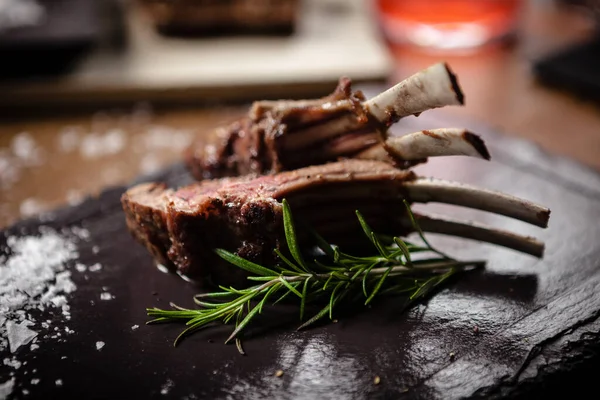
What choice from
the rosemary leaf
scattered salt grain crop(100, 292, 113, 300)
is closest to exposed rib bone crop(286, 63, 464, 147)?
the rosemary leaf

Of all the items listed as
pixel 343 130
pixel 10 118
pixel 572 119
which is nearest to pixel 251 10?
pixel 10 118

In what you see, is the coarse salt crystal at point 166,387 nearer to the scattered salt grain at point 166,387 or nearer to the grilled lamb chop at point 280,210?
the scattered salt grain at point 166,387

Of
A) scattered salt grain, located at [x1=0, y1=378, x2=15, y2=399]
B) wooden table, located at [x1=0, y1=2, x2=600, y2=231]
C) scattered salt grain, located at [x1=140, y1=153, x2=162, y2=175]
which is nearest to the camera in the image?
scattered salt grain, located at [x1=0, y1=378, x2=15, y2=399]

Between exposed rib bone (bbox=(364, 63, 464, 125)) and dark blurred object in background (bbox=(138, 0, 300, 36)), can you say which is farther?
dark blurred object in background (bbox=(138, 0, 300, 36))

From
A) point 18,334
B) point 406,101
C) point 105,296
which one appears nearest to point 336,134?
point 406,101

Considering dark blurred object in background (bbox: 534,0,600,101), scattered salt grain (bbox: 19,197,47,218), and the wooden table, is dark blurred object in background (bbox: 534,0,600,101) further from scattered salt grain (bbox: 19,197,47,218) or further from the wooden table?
scattered salt grain (bbox: 19,197,47,218)

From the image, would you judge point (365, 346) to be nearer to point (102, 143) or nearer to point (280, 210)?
point (280, 210)

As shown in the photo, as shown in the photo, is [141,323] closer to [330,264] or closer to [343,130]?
[330,264]
